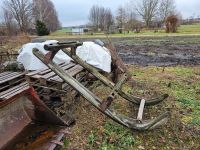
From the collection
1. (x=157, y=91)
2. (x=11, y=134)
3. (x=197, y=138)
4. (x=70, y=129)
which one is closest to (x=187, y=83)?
(x=157, y=91)

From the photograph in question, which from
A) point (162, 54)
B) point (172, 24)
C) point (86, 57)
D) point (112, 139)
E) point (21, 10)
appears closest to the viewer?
point (112, 139)

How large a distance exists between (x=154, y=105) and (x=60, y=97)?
6.18ft

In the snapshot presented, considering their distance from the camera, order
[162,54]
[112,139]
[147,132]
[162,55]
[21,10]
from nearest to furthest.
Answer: [112,139]
[147,132]
[162,55]
[162,54]
[21,10]

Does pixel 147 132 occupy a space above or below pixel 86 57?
below

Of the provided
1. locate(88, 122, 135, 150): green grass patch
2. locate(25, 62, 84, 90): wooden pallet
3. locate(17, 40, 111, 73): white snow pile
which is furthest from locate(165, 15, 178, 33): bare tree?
locate(88, 122, 135, 150): green grass patch

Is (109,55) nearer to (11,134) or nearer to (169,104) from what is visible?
(169,104)

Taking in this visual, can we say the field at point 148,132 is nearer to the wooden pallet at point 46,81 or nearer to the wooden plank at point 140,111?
the wooden plank at point 140,111

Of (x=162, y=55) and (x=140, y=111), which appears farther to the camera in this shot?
(x=162, y=55)

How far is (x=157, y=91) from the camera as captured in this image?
6.35m

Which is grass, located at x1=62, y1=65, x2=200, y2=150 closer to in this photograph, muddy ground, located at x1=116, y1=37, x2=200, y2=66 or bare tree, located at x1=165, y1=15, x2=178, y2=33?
muddy ground, located at x1=116, y1=37, x2=200, y2=66

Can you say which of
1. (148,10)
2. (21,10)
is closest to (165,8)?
(148,10)

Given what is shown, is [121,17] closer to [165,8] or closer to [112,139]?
[165,8]

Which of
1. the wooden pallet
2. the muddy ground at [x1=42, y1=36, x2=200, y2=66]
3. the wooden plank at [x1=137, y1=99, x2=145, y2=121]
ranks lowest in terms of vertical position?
the muddy ground at [x1=42, y1=36, x2=200, y2=66]

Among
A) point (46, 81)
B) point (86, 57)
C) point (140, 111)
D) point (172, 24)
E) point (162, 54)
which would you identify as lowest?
point (162, 54)
